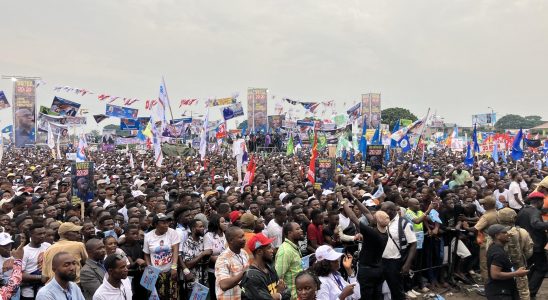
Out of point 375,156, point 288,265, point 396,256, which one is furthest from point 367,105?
point 288,265

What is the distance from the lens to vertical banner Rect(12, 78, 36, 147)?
4075 cm

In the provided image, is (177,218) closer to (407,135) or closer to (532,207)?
(532,207)

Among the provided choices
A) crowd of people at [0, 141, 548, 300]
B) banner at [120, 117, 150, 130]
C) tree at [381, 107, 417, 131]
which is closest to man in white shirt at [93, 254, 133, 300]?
crowd of people at [0, 141, 548, 300]

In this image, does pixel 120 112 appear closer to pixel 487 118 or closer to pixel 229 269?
pixel 229 269

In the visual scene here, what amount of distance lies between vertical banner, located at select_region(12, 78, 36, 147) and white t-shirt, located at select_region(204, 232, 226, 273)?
39.0 m

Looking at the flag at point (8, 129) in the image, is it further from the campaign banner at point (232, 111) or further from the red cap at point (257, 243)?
the red cap at point (257, 243)

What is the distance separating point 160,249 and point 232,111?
64.2 ft

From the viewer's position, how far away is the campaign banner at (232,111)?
24809 millimetres

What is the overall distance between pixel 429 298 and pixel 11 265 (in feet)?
21.0

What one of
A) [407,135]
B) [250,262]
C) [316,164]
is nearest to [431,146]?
[407,135]

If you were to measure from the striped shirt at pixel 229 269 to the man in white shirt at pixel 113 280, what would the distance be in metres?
0.92

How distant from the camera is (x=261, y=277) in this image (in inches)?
178

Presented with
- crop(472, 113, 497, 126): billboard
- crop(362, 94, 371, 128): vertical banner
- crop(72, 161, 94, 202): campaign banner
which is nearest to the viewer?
crop(72, 161, 94, 202): campaign banner

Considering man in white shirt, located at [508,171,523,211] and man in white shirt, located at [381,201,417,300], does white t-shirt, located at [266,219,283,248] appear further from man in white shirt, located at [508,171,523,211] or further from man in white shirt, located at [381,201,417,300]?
man in white shirt, located at [508,171,523,211]
